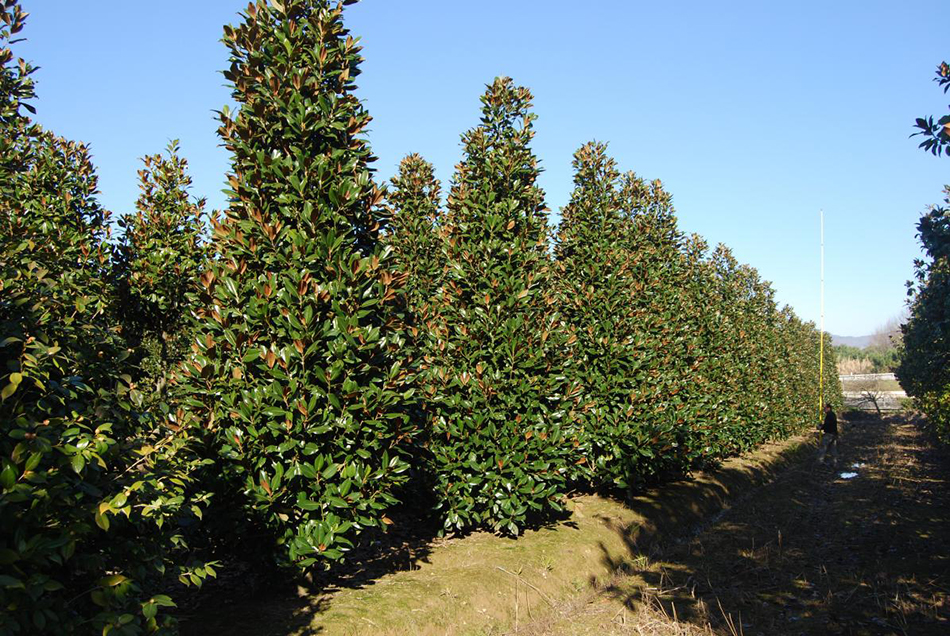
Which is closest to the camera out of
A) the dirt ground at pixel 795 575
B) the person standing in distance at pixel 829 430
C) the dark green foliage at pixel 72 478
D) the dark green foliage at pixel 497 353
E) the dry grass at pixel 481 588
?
the dark green foliage at pixel 72 478

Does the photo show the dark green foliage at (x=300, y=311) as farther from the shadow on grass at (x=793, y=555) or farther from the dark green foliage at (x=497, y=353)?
the shadow on grass at (x=793, y=555)

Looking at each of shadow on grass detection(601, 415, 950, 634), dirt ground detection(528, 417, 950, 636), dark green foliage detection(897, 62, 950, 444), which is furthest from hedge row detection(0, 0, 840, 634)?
dark green foliage detection(897, 62, 950, 444)

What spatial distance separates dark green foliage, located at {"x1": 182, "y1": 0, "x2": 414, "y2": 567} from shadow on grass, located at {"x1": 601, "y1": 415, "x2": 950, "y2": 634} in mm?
3869

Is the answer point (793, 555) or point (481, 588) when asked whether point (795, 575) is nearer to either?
point (793, 555)

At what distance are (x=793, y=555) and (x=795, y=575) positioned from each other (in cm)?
117

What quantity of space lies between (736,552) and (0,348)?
9688 millimetres

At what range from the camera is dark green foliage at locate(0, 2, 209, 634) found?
7.65ft

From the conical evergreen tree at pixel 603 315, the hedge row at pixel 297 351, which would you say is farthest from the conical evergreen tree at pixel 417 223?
the conical evergreen tree at pixel 603 315

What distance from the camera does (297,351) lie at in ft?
17.8

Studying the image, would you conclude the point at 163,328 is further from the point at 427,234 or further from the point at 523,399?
the point at 523,399

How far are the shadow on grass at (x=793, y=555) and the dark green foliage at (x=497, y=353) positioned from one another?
76.7 inches

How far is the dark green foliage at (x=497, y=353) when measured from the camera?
25.6 ft

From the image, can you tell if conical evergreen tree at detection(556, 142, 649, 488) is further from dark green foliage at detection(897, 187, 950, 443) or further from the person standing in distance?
the person standing in distance

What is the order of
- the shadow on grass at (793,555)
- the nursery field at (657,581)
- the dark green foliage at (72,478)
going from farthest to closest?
the shadow on grass at (793,555)
the nursery field at (657,581)
the dark green foliage at (72,478)
